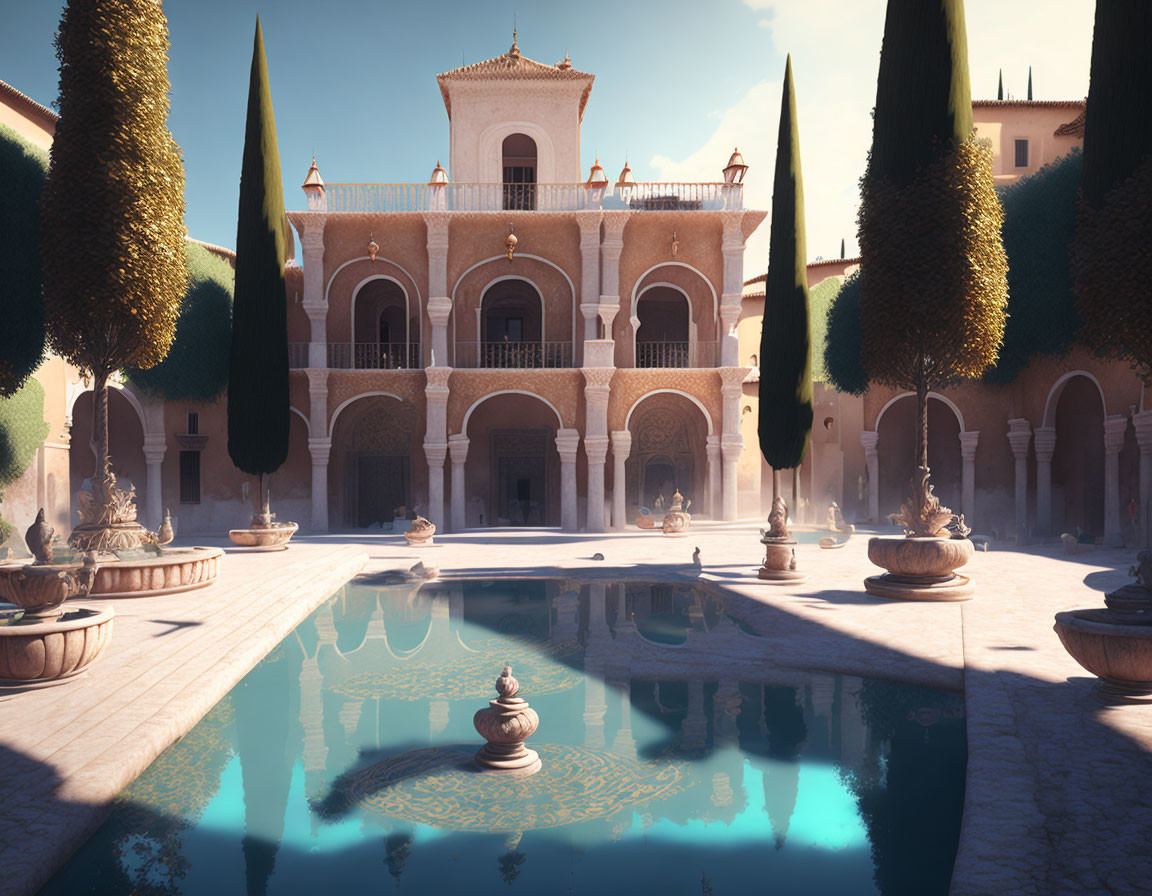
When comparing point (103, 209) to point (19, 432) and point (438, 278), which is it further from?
point (438, 278)

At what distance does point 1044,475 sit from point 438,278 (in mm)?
17364

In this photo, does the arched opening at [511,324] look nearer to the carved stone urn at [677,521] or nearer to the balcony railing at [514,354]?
the balcony railing at [514,354]

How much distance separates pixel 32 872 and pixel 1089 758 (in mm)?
6205

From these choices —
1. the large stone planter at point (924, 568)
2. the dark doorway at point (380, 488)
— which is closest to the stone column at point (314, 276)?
the dark doorway at point (380, 488)

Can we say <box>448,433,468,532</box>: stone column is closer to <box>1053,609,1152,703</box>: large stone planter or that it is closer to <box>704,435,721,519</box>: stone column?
<box>704,435,721,519</box>: stone column

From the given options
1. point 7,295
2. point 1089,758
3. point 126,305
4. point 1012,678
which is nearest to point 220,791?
point 1089,758

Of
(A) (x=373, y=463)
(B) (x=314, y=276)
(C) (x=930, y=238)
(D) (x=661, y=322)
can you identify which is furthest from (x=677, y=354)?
(C) (x=930, y=238)

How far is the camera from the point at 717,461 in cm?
2295

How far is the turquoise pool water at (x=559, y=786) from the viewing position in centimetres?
434

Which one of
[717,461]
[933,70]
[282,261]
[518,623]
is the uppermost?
[933,70]

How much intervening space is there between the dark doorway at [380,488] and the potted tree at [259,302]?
20.2 feet

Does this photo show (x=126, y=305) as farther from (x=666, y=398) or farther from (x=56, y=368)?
(x=666, y=398)

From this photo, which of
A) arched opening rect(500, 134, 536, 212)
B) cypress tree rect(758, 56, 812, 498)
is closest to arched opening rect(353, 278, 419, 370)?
arched opening rect(500, 134, 536, 212)

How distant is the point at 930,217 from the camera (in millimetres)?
11578
